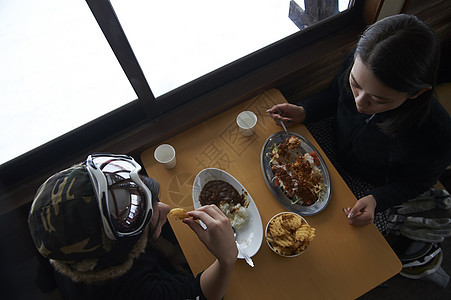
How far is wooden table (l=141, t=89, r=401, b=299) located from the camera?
1068mm

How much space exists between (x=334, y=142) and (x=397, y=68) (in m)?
0.69

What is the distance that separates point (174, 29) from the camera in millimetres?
1361

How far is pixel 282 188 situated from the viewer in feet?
4.08

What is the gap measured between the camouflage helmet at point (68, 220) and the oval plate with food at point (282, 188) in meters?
0.74

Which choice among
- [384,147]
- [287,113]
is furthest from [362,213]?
[287,113]

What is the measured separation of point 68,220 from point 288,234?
2.62 ft

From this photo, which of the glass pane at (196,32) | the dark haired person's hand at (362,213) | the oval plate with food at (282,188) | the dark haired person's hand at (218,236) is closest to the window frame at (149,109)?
the glass pane at (196,32)

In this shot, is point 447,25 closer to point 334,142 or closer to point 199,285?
point 334,142

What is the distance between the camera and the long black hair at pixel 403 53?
0.88m

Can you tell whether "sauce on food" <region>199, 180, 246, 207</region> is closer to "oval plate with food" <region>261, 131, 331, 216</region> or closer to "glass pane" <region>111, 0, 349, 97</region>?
"oval plate with food" <region>261, 131, 331, 216</region>

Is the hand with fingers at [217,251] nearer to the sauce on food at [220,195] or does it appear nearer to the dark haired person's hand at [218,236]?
the dark haired person's hand at [218,236]

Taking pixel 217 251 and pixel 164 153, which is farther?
pixel 164 153

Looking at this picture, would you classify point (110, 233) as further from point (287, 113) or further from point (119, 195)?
point (287, 113)

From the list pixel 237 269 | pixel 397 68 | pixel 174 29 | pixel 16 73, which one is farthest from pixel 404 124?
pixel 16 73
